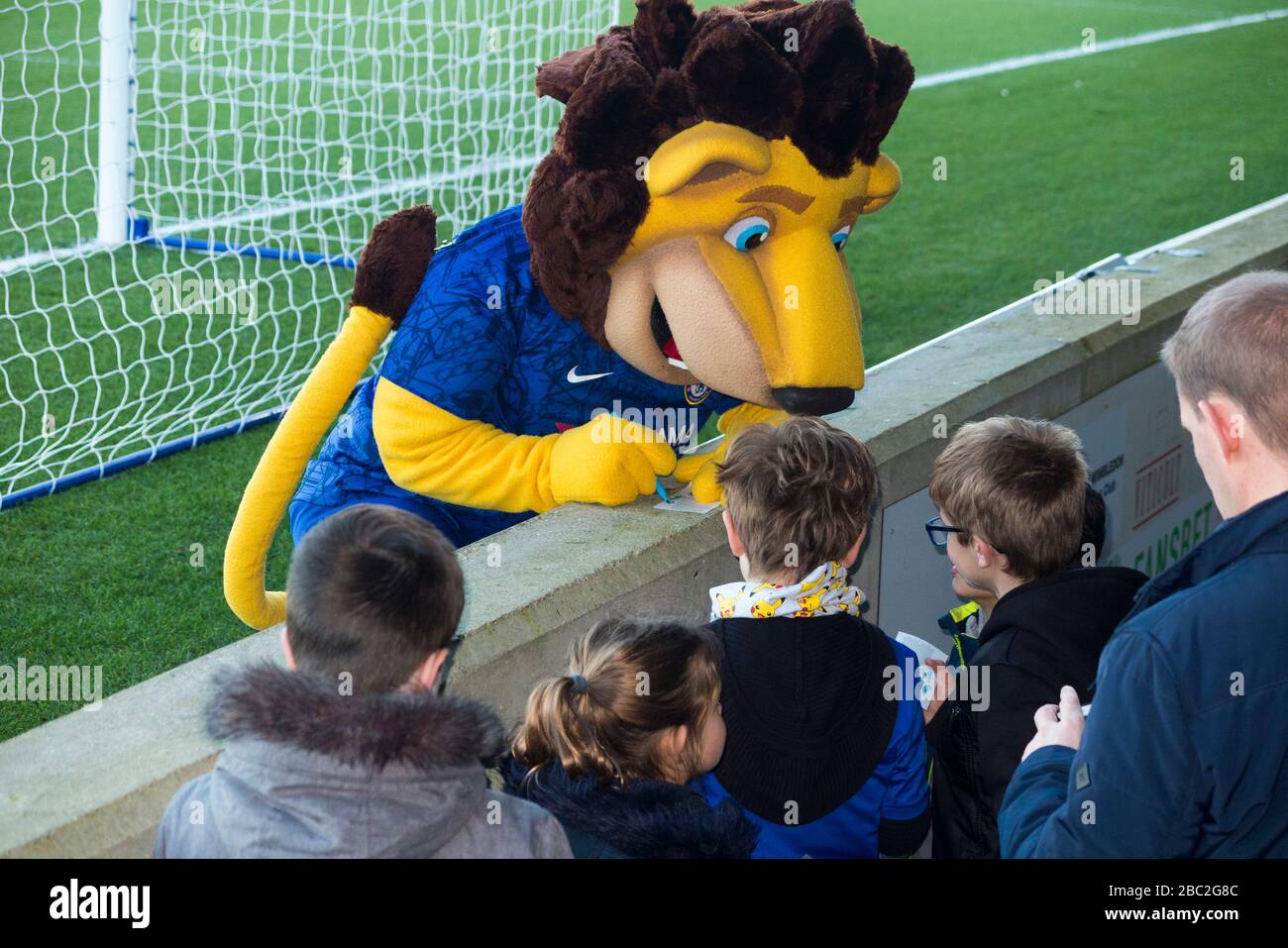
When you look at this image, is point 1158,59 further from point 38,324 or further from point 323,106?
point 38,324

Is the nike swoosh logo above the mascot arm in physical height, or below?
above

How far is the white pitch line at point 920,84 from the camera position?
7172 millimetres

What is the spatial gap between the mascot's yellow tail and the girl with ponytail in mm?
1110

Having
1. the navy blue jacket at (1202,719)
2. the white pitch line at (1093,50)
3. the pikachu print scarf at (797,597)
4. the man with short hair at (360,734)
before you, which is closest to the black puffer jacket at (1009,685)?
the pikachu print scarf at (797,597)

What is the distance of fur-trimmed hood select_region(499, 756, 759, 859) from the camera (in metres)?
1.92

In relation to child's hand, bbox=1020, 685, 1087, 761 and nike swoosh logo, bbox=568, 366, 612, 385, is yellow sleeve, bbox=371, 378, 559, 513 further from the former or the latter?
child's hand, bbox=1020, 685, 1087, 761

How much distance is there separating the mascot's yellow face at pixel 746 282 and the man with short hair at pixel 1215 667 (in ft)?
3.76

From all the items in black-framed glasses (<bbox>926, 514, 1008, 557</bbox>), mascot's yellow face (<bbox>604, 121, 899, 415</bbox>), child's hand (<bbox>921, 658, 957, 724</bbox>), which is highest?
mascot's yellow face (<bbox>604, 121, 899, 415</bbox>)

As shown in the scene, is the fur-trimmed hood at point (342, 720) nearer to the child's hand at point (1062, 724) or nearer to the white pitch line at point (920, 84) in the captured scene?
the child's hand at point (1062, 724)

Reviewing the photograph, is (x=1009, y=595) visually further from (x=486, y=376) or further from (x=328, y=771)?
(x=328, y=771)

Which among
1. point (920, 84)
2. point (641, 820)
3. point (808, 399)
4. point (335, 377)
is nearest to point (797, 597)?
point (641, 820)

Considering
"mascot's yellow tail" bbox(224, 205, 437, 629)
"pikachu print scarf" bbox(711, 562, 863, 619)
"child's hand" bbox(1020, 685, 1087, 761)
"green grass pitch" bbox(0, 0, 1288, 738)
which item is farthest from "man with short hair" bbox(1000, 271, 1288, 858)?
"green grass pitch" bbox(0, 0, 1288, 738)

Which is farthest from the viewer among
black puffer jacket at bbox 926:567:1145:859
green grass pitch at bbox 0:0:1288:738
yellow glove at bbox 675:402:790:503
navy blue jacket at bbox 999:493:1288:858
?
green grass pitch at bbox 0:0:1288:738
